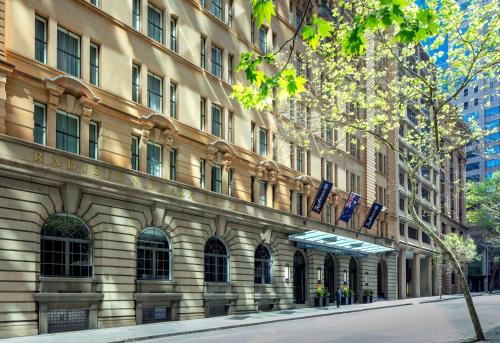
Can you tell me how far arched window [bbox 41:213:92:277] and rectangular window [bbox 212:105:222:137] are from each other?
12.2m

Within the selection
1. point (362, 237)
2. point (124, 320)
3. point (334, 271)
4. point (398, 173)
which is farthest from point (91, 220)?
point (398, 173)

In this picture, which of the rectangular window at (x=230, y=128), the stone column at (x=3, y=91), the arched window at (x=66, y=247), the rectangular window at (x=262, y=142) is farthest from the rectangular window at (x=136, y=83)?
the rectangular window at (x=262, y=142)

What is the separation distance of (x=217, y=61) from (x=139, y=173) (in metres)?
11.2

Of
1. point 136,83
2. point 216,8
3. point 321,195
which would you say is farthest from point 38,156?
point 321,195

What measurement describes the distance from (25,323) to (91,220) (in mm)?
4993

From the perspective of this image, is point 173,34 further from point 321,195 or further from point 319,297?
point 319,297

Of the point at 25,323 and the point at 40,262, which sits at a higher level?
the point at 40,262

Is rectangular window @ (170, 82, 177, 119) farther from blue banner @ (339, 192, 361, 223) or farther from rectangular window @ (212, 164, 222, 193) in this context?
blue banner @ (339, 192, 361, 223)

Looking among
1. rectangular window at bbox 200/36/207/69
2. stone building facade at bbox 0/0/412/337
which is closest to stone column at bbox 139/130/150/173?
stone building facade at bbox 0/0/412/337

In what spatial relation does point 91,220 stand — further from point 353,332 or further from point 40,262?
point 353,332

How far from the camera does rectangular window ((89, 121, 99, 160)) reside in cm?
2693

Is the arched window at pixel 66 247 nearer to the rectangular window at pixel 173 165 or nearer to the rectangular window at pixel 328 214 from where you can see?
the rectangular window at pixel 173 165

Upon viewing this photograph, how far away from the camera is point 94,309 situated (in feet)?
84.5

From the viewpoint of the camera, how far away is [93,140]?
2711cm
